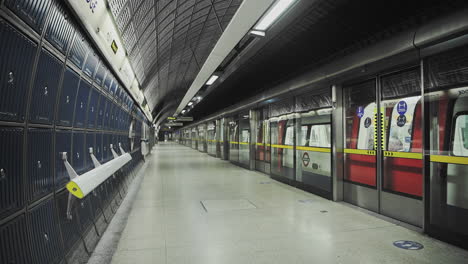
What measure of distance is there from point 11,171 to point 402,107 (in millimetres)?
5000

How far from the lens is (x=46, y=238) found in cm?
221

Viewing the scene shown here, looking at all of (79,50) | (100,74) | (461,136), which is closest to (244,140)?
(100,74)

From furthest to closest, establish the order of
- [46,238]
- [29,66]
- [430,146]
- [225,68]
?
[225,68]
[430,146]
[46,238]
[29,66]

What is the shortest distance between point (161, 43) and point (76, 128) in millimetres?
6835

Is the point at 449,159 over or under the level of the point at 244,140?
under

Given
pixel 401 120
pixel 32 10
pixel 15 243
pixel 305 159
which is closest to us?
pixel 15 243

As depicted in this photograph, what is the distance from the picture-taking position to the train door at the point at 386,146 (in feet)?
13.9

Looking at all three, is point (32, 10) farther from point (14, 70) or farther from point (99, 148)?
point (99, 148)

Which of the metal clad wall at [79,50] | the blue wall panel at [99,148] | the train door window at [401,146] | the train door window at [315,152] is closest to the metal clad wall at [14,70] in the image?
the metal clad wall at [79,50]

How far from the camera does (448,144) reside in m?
3.57

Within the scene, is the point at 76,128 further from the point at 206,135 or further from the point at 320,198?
the point at 206,135

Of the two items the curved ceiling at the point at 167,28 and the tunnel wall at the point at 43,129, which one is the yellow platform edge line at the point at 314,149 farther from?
the tunnel wall at the point at 43,129

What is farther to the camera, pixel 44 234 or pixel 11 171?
pixel 44 234

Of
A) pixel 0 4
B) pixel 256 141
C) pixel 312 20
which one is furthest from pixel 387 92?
pixel 256 141
